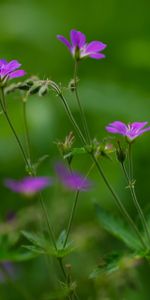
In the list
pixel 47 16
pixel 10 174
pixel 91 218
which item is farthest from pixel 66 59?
pixel 91 218

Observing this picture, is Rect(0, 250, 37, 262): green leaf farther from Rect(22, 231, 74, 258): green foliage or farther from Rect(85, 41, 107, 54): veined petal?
Rect(85, 41, 107, 54): veined petal

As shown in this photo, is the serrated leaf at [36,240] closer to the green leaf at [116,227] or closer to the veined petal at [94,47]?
the green leaf at [116,227]

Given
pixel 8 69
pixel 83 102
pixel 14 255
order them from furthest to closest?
pixel 83 102
pixel 14 255
pixel 8 69

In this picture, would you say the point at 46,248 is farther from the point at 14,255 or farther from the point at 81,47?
the point at 81,47

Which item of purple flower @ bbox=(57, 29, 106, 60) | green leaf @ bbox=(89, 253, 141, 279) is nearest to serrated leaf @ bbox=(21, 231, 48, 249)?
green leaf @ bbox=(89, 253, 141, 279)

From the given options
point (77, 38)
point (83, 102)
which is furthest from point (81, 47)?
point (83, 102)

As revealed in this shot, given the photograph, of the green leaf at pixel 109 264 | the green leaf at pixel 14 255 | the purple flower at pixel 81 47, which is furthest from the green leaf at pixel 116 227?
the purple flower at pixel 81 47
